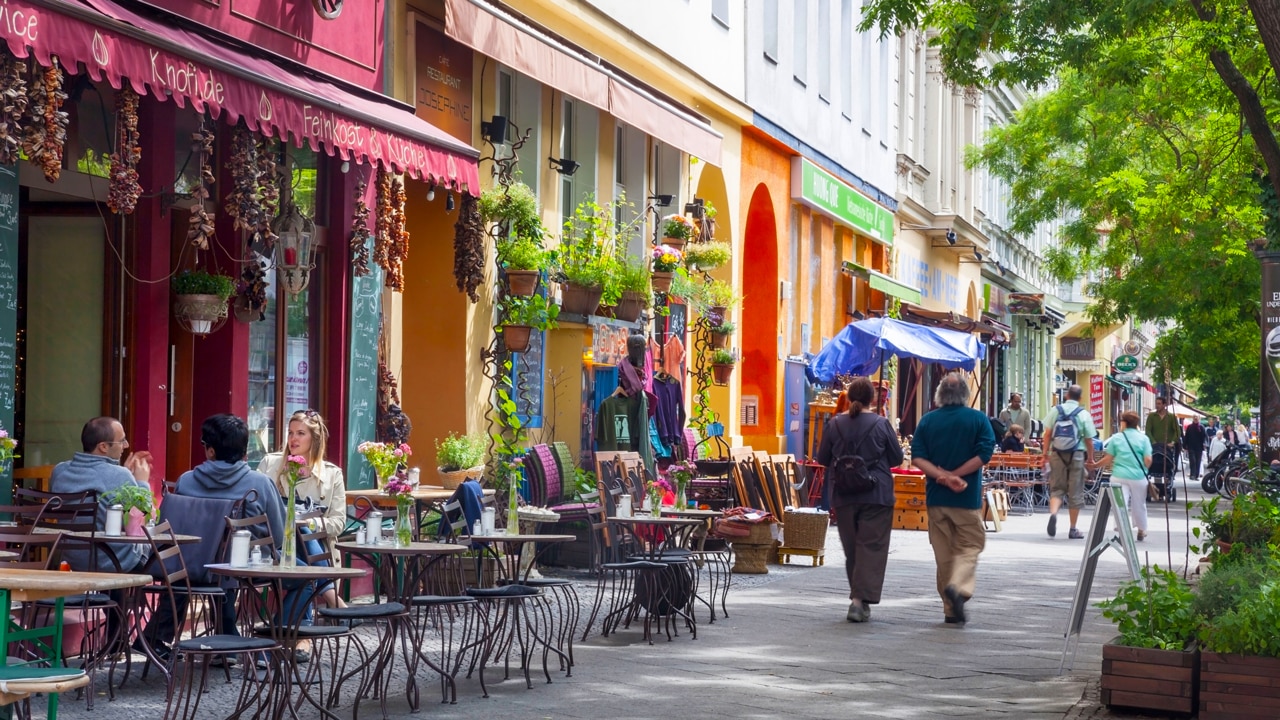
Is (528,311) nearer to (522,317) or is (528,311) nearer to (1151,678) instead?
(522,317)

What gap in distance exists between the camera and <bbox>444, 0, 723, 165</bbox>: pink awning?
1335 centimetres

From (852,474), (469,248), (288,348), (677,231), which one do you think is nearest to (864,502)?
(852,474)

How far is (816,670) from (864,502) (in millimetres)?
2831

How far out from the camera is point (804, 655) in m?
10.5

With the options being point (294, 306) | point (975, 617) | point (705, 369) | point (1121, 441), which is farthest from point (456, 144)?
point (1121, 441)

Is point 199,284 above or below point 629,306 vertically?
below

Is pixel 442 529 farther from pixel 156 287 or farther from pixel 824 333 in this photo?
pixel 824 333

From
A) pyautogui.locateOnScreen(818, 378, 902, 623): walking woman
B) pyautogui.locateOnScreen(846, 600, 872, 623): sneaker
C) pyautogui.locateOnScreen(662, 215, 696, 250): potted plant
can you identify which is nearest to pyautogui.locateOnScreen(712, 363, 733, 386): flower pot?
pyautogui.locateOnScreen(662, 215, 696, 250): potted plant

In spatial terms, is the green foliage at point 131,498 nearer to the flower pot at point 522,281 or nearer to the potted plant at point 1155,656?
the potted plant at point 1155,656

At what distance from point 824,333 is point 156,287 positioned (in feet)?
60.9

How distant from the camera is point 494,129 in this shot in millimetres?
14992

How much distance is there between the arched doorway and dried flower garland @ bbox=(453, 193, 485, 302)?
1150 centimetres

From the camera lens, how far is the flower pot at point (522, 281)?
14.8 meters

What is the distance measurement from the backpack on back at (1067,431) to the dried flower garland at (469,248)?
34.9ft
